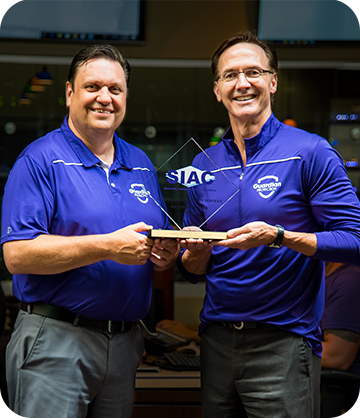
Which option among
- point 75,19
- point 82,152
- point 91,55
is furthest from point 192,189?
point 75,19

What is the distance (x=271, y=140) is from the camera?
1.71 m

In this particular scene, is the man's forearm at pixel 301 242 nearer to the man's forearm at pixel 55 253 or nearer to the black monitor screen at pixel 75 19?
the man's forearm at pixel 55 253

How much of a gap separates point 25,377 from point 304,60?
391 cm

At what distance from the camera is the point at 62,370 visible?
1499 mm

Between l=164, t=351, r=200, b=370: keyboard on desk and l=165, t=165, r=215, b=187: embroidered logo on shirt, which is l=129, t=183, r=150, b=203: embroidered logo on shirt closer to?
l=165, t=165, r=215, b=187: embroidered logo on shirt

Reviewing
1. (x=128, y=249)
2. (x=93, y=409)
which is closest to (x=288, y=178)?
(x=128, y=249)

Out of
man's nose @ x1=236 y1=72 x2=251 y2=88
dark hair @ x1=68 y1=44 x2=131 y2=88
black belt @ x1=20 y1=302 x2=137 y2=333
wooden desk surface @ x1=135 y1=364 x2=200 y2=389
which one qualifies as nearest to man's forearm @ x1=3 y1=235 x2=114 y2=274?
black belt @ x1=20 y1=302 x2=137 y2=333

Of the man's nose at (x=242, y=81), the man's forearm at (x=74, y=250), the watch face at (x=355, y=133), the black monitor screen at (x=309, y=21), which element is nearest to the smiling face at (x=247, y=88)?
the man's nose at (x=242, y=81)

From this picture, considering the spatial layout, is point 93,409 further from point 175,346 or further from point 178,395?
point 175,346

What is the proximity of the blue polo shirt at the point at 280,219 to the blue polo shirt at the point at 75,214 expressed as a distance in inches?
10.2

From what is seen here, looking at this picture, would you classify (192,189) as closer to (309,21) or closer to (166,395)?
(166,395)

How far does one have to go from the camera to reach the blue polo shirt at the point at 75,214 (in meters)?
1.52

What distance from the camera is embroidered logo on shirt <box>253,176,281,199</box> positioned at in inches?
63.1

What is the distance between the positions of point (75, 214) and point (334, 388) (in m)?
1.41
